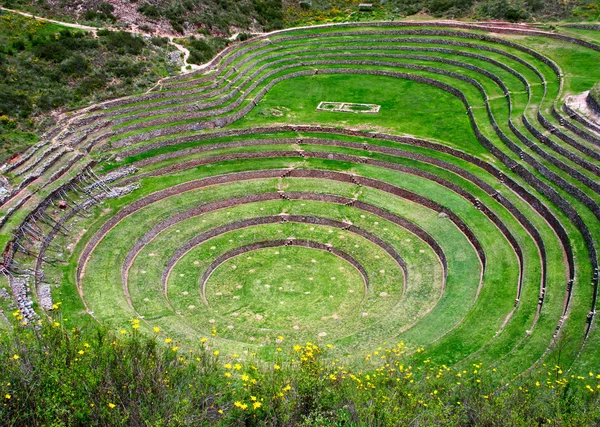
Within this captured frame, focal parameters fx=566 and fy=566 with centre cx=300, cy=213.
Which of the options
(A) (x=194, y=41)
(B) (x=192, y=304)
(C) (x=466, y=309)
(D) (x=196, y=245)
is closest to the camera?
(C) (x=466, y=309)

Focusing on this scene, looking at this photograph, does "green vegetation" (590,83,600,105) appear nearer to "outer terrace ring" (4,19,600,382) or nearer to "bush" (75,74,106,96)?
"outer terrace ring" (4,19,600,382)

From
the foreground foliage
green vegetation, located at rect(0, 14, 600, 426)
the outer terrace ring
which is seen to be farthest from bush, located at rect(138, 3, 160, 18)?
the foreground foliage

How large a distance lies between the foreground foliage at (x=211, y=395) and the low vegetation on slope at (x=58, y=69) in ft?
90.8

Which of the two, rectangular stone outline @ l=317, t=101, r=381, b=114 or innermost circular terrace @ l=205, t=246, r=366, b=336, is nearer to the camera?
innermost circular terrace @ l=205, t=246, r=366, b=336

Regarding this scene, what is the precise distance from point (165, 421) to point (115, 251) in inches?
819

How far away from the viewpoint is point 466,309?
98.2ft

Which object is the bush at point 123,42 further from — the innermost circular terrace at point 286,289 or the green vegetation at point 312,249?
the innermost circular terrace at point 286,289

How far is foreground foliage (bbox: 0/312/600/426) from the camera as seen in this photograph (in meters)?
16.2

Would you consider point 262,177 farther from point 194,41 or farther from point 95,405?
point 95,405

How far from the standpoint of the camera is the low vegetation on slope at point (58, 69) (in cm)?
4341

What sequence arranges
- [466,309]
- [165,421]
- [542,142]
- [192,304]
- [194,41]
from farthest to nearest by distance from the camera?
[194,41], [542,142], [192,304], [466,309], [165,421]

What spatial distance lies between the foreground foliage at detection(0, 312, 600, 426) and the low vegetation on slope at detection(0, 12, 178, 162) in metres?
27.7

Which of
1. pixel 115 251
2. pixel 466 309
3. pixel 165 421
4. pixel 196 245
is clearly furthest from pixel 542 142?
pixel 165 421

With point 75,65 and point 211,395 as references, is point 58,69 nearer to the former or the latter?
point 75,65
